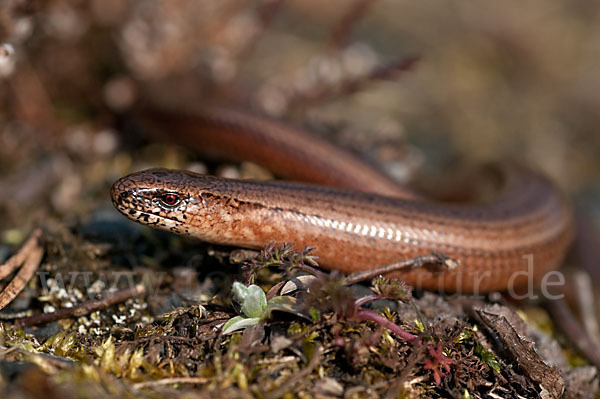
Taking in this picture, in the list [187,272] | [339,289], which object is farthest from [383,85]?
[339,289]

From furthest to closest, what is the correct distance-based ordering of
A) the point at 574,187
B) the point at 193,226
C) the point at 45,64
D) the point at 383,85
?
the point at 383,85, the point at 574,187, the point at 45,64, the point at 193,226

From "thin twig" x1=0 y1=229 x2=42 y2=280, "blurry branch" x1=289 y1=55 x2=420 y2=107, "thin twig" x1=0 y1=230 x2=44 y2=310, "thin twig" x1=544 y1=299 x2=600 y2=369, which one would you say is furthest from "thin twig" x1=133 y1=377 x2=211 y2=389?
"blurry branch" x1=289 y1=55 x2=420 y2=107

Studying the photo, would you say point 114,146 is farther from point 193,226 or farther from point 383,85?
point 383,85

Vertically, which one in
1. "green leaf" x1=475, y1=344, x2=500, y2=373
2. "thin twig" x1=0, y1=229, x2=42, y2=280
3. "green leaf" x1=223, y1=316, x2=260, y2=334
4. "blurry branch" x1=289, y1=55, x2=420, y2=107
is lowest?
"green leaf" x1=475, y1=344, x2=500, y2=373

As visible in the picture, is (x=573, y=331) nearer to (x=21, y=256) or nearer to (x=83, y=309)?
(x=83, y=309)

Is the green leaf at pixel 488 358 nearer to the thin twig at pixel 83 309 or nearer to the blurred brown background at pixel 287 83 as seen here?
the thin twig at pixel 83 309

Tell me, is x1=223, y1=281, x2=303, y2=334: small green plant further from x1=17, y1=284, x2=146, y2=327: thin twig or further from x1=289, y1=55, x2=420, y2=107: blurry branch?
x1=289, y1=55, x2=420, y2=107: blurry branch
